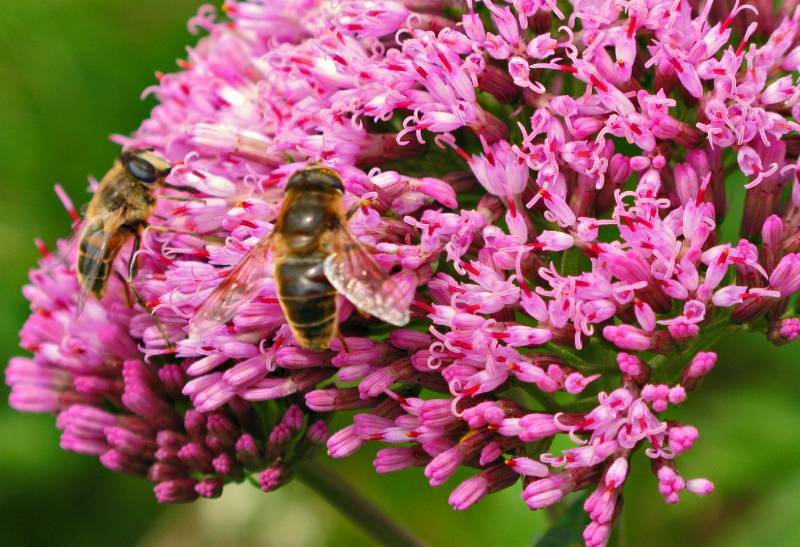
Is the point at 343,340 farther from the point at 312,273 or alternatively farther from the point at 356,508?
the point at 356,508

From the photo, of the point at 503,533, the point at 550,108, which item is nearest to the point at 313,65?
the point at 550,108

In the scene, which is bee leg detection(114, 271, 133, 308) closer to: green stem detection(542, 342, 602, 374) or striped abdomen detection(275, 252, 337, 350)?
striped abdomen detection(275, 252, 337, 350)

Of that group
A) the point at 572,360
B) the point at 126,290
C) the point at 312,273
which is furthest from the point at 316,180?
the point at 126,290

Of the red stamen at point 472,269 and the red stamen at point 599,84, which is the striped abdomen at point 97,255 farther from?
the red stamen at point 599,84

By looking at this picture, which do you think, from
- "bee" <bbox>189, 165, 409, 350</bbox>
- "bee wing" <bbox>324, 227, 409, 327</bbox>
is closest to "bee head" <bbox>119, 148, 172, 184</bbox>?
"bee" <bbox>189, 165, 409, 350</bbox>

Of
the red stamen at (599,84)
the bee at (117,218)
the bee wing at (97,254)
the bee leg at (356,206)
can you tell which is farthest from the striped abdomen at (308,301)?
the red stamen at (599,84)

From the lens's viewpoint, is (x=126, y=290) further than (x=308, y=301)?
Yes
